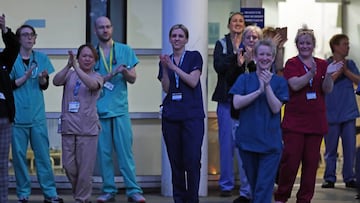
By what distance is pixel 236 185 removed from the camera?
31.5ft

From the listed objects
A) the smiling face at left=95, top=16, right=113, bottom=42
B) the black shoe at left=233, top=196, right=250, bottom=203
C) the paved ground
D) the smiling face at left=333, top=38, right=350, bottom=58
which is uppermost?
the smiling face at left=95, top=16, right=113, bottom=42

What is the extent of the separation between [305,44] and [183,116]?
4.65 feet

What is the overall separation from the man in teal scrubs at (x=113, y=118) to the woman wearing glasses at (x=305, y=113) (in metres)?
1.79

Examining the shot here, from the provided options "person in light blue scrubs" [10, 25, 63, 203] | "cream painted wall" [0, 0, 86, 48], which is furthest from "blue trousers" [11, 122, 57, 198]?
"cream painted wall" [0, 0, 86, 48]

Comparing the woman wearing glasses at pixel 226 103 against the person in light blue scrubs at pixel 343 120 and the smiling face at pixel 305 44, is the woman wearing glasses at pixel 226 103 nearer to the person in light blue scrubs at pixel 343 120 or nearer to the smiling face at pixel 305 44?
the smiling face at pixel 305 44

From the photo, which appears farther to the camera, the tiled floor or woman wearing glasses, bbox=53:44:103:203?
the tiled floor

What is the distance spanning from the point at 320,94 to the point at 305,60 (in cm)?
37

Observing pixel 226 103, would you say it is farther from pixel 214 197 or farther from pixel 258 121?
pixel 258 121

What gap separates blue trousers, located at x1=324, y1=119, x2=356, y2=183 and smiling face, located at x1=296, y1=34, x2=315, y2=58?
7.54 feet

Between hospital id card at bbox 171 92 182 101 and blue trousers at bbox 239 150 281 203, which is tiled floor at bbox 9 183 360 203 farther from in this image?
blue trousers at bbox 239 150 281 203

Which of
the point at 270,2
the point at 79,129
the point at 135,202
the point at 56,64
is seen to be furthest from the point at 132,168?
the point at 270,2

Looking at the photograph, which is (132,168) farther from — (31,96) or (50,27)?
(50,27)

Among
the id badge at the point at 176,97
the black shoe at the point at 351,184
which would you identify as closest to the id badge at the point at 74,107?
the id badge at the point at 176,97

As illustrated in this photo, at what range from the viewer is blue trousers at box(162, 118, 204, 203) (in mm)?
7648
